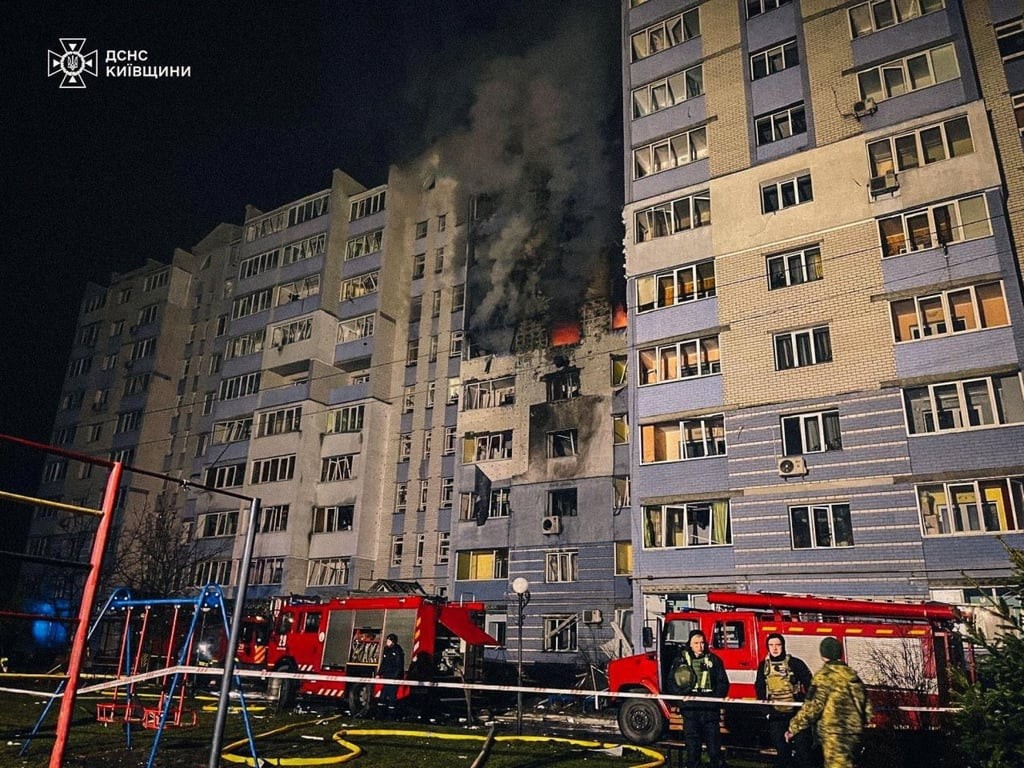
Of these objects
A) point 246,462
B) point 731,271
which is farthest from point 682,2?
point 246,462

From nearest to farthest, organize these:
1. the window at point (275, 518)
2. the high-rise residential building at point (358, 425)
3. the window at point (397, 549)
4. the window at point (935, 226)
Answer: the window at point (935, 226)
the high-rise residential building at point (358, 425)
the window at point (397, 549)
the window at point (275, 518)

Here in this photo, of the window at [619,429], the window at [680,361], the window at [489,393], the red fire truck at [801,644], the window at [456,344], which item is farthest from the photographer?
the window at [456,344]

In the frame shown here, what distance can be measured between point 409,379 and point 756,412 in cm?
2599

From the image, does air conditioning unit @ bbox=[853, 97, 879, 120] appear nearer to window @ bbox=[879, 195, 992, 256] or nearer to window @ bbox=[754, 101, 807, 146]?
window @ bbox=[754, 101, 807, 146]

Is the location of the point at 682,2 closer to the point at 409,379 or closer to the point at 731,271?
the point at 731,271

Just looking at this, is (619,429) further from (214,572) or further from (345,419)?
(214,572)

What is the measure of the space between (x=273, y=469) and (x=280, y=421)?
10.5ft

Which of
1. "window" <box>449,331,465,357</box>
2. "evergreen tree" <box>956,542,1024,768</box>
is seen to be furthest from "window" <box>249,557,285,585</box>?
"evergreen tree" <box>956,542,1024,768</box>

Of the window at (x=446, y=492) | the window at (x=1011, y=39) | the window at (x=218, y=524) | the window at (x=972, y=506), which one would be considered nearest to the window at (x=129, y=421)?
the window at (x=218, y=524)

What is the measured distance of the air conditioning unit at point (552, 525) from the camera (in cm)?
3294

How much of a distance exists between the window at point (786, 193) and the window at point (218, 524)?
3597 cm

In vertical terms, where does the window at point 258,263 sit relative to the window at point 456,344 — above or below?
above

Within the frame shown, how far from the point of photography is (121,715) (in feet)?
58.6

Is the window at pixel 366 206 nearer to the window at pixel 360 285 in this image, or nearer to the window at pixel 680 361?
Result: the window at pixel 360 285
